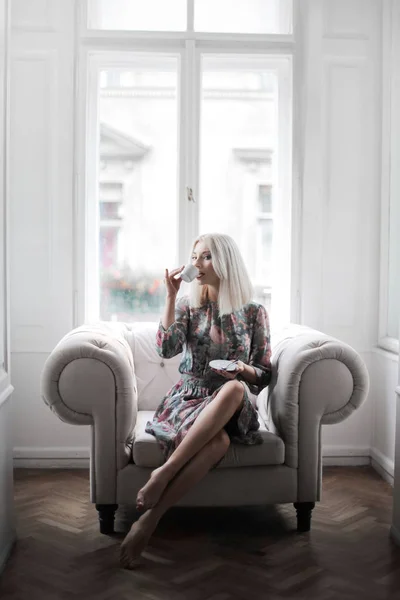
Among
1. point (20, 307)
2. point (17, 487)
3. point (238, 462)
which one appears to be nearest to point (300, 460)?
point (238, 462)

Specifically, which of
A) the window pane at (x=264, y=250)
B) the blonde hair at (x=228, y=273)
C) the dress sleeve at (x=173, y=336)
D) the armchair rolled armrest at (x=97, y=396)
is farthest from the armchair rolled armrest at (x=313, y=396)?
the window pane at (x=264, y=250)

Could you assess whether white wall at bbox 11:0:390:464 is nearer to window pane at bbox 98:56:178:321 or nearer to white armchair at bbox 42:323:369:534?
window pane at bbox 98:56:178:321

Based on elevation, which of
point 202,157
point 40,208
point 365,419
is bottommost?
point 365,419

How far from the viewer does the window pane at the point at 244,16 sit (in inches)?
155

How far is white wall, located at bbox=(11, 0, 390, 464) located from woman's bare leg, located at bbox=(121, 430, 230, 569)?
1.38 meters

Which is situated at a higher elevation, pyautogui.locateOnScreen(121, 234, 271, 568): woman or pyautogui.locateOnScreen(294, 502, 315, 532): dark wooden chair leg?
pyautogui.locateOnScreen(121, 234, 271, 568): woman

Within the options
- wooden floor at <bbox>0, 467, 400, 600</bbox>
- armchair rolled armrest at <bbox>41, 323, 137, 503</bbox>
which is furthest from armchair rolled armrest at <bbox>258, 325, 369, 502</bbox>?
armchair rolled armrest at <bbox>41, 323, 137, 503</bbox>

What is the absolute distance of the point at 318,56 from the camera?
12.7ft

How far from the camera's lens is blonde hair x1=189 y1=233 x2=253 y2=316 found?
308 cm

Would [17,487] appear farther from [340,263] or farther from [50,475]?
[340,263]

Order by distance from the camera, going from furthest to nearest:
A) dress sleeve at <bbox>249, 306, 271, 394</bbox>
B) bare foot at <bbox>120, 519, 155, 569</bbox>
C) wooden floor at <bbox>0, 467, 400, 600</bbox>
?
1. dress sleeve at <bbox>249, 306, 271, 394</bbox>
2. bare foot at <bbox>120, 519, 155, 569</bbox>
3. wooden floor at <bbox>0, 467, 400, 600</bbox>

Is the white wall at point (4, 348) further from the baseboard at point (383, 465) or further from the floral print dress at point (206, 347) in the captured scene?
the baseboard at point (383, 465)

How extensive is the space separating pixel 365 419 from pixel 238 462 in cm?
142

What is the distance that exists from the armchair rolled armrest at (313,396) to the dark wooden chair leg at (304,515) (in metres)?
0.06
